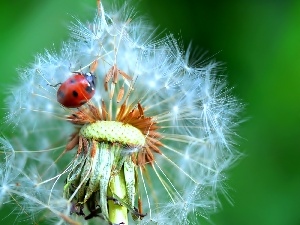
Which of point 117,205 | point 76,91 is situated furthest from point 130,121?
point 117,205

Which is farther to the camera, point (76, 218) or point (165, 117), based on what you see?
point (165, 117)

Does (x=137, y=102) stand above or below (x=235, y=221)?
above

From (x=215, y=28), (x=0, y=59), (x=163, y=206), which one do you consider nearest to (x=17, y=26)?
(x=0, y=59)

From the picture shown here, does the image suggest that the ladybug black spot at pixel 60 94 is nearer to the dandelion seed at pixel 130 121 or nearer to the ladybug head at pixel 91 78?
the dandelion seed at pixel 130 121

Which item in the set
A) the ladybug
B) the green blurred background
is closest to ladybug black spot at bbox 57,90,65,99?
the ladybug

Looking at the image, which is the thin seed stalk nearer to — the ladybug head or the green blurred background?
the ladybug head

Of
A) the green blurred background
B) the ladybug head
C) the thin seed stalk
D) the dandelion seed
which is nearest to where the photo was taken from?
the thin seed stalk

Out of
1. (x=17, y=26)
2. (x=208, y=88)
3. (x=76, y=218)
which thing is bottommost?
(x=76, y=218)

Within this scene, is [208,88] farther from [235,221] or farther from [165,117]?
[235,221]
